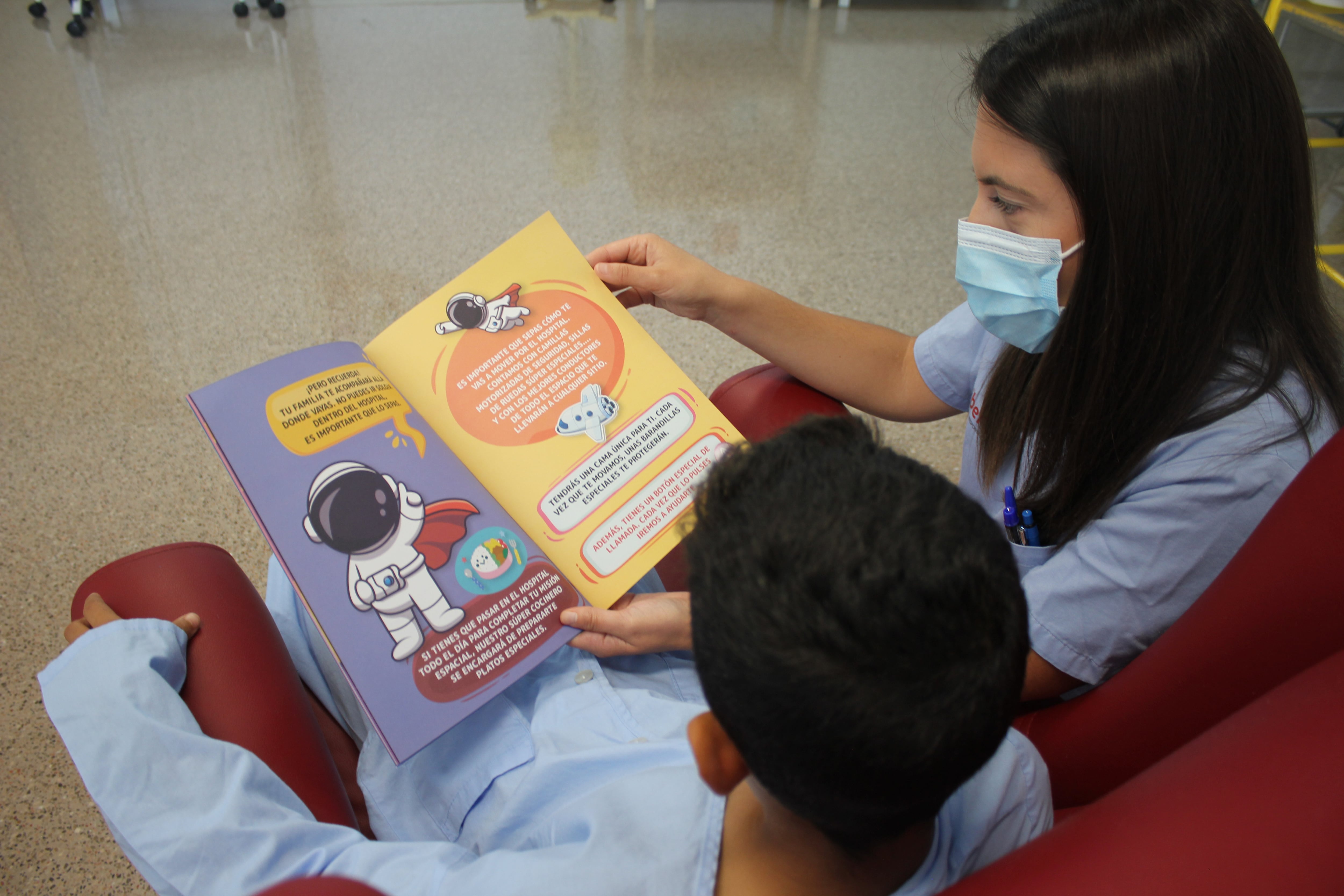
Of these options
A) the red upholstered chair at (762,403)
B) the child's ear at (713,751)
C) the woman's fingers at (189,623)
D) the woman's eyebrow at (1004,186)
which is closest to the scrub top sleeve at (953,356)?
the red upholstered chair at (762,403)

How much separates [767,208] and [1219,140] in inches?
68.4

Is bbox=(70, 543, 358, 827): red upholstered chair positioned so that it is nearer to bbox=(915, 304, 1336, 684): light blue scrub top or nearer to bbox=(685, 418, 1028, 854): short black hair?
bbox=(685, 418, 1028, 854): short black hair

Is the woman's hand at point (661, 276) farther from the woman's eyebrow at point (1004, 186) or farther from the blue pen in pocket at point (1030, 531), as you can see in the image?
the blue pen in pocket at point (1030, 531)

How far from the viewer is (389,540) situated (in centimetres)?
77

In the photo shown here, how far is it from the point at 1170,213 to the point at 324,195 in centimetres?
217

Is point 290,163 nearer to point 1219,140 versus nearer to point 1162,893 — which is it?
point 1219,140

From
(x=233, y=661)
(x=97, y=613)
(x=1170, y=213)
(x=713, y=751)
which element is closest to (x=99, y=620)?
(x=97, y=613)

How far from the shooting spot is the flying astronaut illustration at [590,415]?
2.87ft

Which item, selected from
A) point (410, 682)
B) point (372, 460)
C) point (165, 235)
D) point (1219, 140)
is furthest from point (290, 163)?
point (1219, 140)

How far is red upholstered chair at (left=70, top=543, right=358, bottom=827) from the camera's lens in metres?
0.72

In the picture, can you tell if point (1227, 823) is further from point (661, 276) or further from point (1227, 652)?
point (661, 276)

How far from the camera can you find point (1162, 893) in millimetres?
400

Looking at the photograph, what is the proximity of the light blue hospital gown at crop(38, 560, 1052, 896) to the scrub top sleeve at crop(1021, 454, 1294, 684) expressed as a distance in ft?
0.51

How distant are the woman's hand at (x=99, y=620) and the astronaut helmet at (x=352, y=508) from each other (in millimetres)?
146
